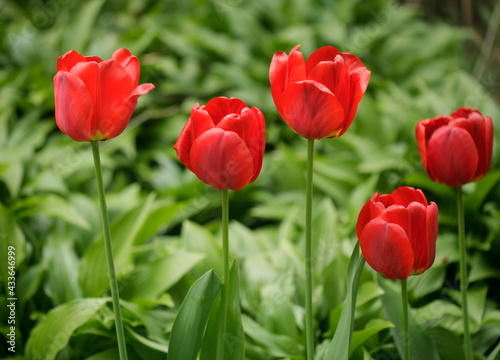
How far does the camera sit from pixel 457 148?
0.85 metres

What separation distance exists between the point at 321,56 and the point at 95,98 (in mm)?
334

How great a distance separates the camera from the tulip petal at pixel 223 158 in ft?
2.26

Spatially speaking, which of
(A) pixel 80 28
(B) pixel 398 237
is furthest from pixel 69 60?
(A) pixel 80 28

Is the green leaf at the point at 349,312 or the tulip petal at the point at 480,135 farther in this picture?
the tulip petal at the point at 480,135

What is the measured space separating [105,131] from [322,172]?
5.41 feet

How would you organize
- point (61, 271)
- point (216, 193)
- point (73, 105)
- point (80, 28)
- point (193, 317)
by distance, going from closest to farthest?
point (73, 105) → point (193, 317) → point (61, 271) → point (216, 193) → point (80, 28)

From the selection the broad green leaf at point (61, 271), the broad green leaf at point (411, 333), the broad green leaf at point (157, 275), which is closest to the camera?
the broad green leaf at point (411, 333)

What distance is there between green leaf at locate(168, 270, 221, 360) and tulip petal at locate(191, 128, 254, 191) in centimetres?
16

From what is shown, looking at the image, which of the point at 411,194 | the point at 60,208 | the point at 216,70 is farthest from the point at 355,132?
the point at 411,194

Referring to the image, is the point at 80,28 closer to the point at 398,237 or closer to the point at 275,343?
the point at 275,343

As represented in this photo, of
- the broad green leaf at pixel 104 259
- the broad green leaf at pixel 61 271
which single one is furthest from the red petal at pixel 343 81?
the broad green leaf at pixel 61 271

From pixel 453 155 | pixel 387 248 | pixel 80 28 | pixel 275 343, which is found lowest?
pixel 275 343

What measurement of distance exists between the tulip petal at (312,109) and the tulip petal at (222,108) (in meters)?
0.07

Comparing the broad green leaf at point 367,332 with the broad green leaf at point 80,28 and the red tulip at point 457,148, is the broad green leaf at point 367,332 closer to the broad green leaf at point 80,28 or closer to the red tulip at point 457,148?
the red tulip at point 457,148
